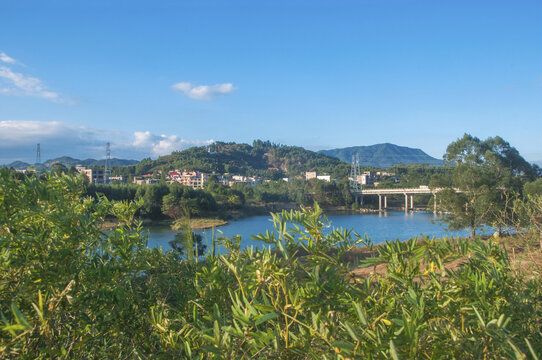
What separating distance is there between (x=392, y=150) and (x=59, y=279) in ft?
684

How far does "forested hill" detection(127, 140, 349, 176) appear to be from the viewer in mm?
67000

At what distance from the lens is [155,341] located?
4.06 ft

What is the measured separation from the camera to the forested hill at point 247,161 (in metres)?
67.0

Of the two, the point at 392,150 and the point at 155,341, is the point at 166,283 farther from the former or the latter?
the point at 392,150

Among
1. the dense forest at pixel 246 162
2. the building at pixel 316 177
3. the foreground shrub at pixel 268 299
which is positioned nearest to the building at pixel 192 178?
the dense forest at pixel 246 162

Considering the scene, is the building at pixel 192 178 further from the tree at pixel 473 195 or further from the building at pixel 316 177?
the tree at pixel 473 195

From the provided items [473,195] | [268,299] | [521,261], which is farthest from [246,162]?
[268,299]

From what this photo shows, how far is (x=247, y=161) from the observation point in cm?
9300

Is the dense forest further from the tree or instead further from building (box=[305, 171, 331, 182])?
the tree

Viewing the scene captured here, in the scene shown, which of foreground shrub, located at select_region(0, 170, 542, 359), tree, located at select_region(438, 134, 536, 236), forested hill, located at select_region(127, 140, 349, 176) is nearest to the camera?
foreground shrub, located at select_region(0, 170, 542, 359)

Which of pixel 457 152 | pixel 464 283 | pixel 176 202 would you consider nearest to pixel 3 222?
pixel 464 283

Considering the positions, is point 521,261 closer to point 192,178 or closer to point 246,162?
point 192,178

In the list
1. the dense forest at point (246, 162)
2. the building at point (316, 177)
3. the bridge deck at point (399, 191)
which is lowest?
the bridge deck at point (399, 191)

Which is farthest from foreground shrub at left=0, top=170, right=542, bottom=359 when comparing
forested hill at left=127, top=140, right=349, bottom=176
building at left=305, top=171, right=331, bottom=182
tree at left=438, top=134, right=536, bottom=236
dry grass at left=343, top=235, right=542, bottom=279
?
forested hill at left=127, top=140, right=349, bottom=176
